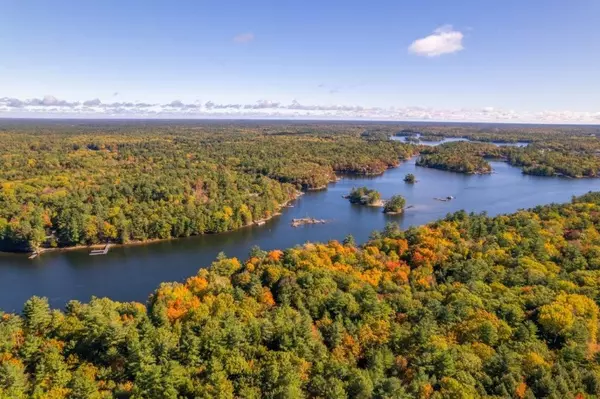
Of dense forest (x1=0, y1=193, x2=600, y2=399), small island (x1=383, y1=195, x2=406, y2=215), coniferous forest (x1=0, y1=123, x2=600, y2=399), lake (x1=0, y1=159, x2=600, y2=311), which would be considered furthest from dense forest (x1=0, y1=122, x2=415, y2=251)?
dense forest (x1=0, y1=193, x2=600, y2=399)

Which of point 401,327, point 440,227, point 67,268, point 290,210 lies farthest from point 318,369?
point 290,210

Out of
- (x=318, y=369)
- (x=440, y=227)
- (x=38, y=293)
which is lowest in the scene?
(x=38, y=293)

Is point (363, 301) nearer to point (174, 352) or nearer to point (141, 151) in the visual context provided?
point (174, 352)

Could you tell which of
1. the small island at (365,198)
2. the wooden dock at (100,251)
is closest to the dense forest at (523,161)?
the small island at (365,198)

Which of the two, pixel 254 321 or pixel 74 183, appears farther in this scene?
pixel 74 183

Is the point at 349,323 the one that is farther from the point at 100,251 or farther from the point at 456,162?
the point at 456,162

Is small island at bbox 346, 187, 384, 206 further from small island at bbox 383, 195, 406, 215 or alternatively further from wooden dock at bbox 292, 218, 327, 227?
wooden dock at bbox 292, 218, 327, 227
